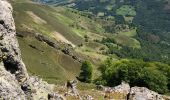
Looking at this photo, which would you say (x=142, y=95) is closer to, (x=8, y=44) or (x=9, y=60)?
(x=9, y=60)

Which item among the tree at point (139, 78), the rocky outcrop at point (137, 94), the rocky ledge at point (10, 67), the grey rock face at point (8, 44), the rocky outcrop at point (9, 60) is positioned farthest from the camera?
the tree at point (139, 78)

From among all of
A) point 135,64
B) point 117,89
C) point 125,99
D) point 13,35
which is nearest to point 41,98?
point 13,35

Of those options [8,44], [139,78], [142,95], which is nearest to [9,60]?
[8,44]

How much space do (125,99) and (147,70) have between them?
10216 cm

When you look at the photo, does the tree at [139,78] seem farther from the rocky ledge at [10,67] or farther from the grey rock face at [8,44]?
the grey rock face at [8,44]

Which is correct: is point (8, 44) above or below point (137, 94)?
above

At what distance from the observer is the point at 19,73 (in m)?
35.8

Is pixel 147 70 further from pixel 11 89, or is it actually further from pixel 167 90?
pixel 11 89

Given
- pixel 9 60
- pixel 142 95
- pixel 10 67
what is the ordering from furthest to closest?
1. pixel 142 95
2. pixel 10 67
3. pixel 9 60

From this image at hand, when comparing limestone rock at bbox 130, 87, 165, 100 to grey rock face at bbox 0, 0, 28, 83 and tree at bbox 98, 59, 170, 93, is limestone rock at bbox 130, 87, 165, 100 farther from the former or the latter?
tree at bbox 98, 59, 170, 93

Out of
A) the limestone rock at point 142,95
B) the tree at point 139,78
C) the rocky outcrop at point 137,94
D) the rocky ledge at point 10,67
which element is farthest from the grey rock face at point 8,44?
the tree at point 139,78

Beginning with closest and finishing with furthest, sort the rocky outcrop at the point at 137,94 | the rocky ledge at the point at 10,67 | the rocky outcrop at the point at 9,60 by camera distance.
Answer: the rocky ledge at the point at 10,67
the rocky outcrop at the point at 9,60
the rocky outcrop at the point at 137,94

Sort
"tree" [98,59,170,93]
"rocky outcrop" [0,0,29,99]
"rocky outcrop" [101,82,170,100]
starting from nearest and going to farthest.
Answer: "rocky outcrop" [0,0,29,99], "rocky outcrop" [101,82,170,100], "tree" [98,59,170,93]

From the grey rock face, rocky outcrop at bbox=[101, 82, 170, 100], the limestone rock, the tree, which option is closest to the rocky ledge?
the grey rock face
